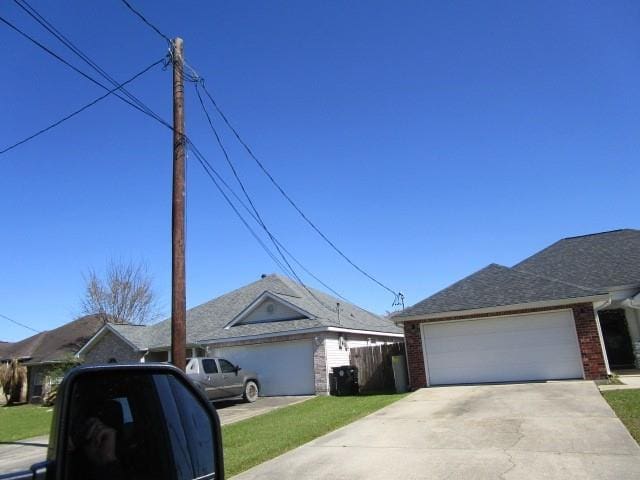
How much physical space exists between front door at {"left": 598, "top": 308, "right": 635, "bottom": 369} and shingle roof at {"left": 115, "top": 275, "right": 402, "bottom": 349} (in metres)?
10.2

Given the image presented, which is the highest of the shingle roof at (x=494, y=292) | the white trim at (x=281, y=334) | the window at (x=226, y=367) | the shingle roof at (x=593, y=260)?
the shingle roof at (x=593, y=260)

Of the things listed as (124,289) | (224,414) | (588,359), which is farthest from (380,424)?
(124,289)

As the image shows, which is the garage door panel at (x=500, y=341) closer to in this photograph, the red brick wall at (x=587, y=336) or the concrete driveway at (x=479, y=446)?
the red brick wall at (x=587, y=336)

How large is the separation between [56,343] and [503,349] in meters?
29.3

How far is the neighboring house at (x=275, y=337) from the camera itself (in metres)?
20.9

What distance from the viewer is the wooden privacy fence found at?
65.9ft

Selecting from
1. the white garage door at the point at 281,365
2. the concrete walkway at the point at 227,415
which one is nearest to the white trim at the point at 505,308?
the white garage door at the point at 281,365

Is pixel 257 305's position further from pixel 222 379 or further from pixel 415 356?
pixel 415 356

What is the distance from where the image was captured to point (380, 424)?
430 inches

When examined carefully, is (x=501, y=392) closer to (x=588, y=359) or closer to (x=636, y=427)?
(x=588, y=359)

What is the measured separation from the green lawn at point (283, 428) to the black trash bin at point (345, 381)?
2.06m

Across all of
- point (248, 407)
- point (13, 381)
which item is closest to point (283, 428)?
point (248, 407)

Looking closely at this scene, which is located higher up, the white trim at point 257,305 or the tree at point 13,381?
the white trim at point 257,305

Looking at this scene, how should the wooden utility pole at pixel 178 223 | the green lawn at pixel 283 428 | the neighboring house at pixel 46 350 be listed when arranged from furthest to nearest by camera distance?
the neighboring house at pixel 46 350 → the green lawn at pixel 283 428 → the wooden utility pole at pixel 178 223
